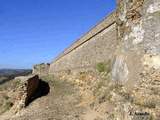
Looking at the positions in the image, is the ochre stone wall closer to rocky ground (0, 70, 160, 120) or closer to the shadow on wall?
rocky ground (0, 70, 160, 120)

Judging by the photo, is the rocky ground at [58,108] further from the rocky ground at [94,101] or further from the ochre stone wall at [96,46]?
the ochre stone wall at [96,46]

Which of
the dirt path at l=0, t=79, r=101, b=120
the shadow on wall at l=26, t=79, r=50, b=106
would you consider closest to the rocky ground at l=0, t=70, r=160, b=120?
the dirt path at l=0, t=79, r=101, b=120

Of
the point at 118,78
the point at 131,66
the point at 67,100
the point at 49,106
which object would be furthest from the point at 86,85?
the point at 131,66

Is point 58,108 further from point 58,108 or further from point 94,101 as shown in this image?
point 94,101

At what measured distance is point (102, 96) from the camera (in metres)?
12.0

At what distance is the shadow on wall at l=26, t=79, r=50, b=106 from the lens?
52.9 feet

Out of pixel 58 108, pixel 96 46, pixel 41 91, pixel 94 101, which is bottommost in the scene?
pixel 58 108

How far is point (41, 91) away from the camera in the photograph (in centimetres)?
1727

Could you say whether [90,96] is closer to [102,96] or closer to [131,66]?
[102,96]

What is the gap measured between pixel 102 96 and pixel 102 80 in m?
1.45

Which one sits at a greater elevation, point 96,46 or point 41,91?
point 96,46

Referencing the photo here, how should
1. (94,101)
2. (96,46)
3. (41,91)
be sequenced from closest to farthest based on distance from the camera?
1. (94,101)
2. (96,46)
3. (41,91)

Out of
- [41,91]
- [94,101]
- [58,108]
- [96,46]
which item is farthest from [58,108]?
[96,46]

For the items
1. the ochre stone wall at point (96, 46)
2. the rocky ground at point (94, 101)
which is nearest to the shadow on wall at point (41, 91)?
the rocky ground at point (94, 101)
